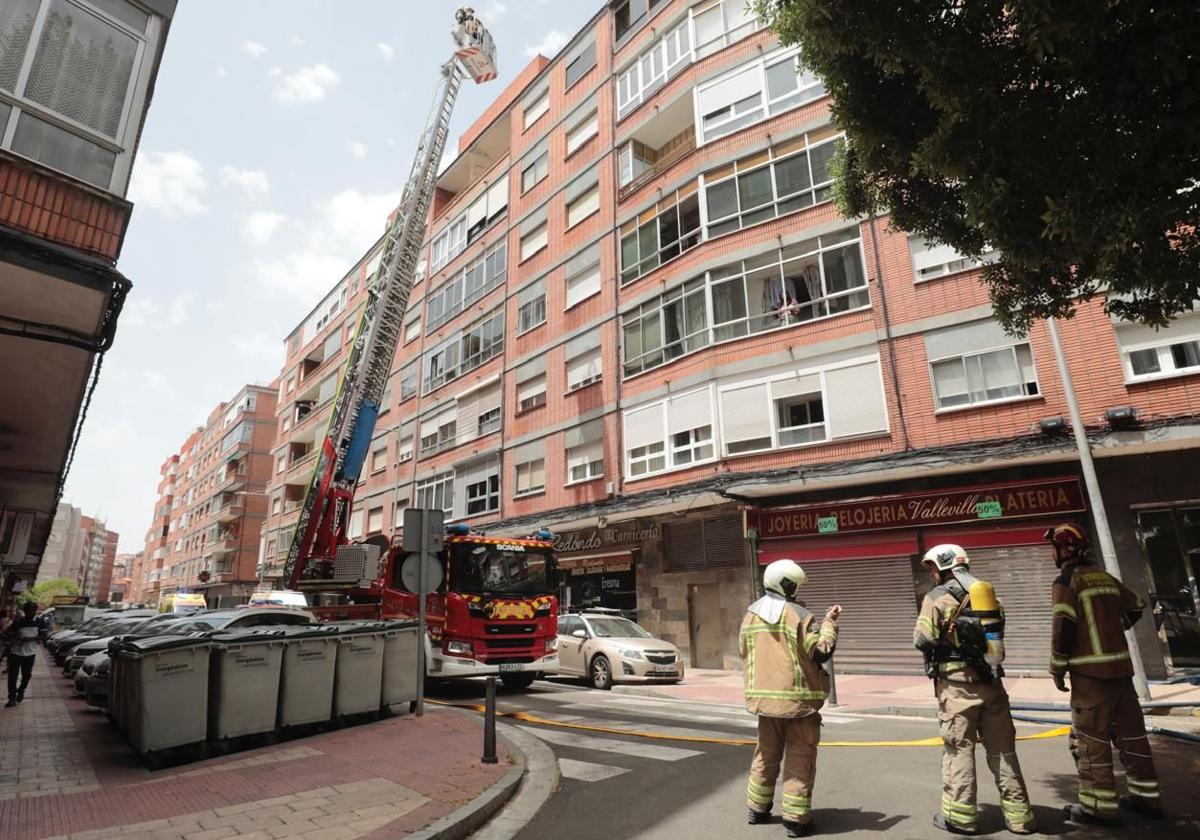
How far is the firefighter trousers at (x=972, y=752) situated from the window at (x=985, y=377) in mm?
11401

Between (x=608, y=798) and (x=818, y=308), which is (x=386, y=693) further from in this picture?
(x=818, y=308)

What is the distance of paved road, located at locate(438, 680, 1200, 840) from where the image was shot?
437cm

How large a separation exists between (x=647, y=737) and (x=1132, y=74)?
731 centimetres

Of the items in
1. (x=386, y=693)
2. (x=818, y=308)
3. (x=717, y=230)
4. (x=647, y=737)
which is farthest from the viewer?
(x=717, y=230)

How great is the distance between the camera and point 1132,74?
4.51 m

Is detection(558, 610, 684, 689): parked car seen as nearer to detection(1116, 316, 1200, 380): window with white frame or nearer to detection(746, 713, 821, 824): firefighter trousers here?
detection(746, 713, 821, 824): firefighter trousers

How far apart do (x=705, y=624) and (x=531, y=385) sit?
11108mm

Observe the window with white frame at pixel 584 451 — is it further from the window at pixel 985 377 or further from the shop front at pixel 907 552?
the window at pixel 985 377

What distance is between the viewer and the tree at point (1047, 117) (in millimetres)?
4281

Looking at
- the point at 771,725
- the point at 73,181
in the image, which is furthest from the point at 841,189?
the point at 73,181

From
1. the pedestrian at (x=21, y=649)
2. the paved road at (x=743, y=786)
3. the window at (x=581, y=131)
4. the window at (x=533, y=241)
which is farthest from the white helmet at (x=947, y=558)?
the window at (x=533, y=241)

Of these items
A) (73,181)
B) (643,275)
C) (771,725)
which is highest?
(643,275)

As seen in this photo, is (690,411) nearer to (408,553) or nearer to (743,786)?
(408,553)

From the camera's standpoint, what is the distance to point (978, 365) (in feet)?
47.0
